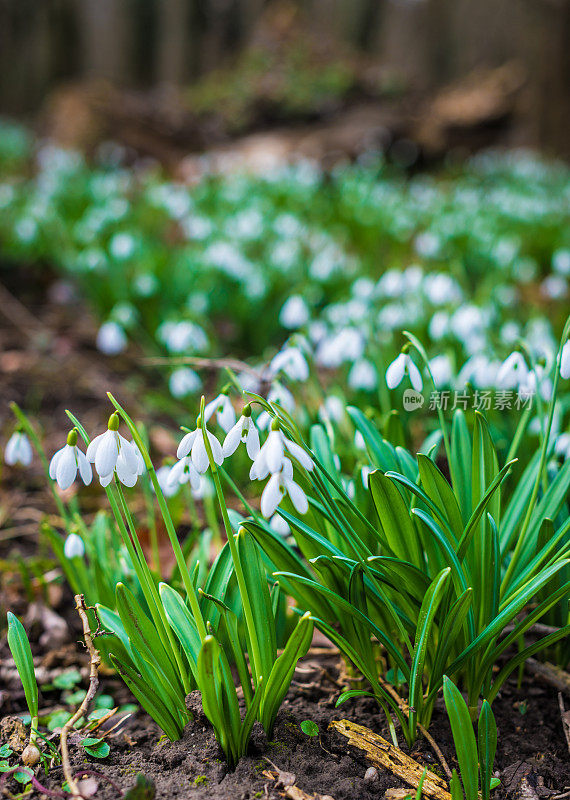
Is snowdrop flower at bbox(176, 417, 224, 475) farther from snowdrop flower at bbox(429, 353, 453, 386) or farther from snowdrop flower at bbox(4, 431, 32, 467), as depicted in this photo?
snowdrop flower at bbox(429, 353, 453, 386)

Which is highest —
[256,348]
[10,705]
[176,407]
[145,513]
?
[256,348]

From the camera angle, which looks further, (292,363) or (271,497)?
(292,363)

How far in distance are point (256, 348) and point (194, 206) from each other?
2.03 metres

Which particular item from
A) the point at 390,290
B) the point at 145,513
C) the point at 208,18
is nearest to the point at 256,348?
the point at 390,290

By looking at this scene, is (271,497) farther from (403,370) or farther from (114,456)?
(403,370)

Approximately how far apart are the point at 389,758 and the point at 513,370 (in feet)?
2.80

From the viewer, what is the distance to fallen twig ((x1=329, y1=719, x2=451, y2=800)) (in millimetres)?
1176

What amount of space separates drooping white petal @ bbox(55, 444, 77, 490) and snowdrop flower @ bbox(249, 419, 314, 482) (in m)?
0.30

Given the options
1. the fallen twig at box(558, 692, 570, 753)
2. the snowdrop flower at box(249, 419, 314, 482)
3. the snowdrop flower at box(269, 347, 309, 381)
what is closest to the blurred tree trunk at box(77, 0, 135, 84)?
the snowdrop flower at box(269, 347, 309, 381)

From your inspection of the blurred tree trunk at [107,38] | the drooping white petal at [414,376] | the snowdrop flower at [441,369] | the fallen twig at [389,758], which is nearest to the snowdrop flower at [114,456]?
the drooping white petal at [414,376]

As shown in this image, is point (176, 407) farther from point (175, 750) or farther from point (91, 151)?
point (91, 151)

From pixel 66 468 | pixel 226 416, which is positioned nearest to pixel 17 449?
pixel 66 468

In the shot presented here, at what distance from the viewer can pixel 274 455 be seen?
1010 mm

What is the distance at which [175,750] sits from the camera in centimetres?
122
